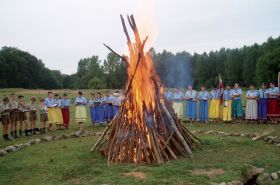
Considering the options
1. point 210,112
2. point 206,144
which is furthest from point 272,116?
point 206,144

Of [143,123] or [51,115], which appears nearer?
[143,123]

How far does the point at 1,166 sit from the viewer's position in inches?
400

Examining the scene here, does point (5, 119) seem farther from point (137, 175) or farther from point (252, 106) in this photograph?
point (252, 106)

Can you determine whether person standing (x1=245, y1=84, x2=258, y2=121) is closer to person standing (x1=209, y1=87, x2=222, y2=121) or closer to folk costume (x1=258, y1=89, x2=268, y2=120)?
folk costume (x1=258, y1=89, x2=268, y2=120)

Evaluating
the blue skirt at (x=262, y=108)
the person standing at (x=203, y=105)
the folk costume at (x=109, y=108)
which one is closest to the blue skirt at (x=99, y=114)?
the folk costume at (x=109, y=108)

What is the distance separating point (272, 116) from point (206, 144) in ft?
25.5

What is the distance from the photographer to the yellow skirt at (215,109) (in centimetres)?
2042

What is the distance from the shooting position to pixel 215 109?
20578 millimetres

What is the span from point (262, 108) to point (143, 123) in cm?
1048

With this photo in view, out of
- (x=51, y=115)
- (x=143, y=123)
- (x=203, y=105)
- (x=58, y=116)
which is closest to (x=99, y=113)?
(x=58, y=116)

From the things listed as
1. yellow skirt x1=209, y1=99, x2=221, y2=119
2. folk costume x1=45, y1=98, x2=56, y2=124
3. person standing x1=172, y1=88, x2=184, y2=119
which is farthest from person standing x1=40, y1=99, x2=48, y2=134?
yellow skirt x1=209, y1=99, x2=221, y2=119

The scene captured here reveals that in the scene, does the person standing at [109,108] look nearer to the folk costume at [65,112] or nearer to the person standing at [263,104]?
the folk costume at [65,112]

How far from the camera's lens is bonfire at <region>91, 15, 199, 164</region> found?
404 inches

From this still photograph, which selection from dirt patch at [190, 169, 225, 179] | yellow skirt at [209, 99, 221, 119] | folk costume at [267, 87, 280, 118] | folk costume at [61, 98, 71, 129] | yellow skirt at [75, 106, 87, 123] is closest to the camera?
dirt patch at [190, 169, 225, 179]
